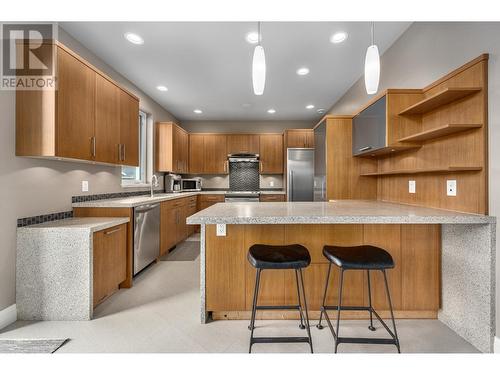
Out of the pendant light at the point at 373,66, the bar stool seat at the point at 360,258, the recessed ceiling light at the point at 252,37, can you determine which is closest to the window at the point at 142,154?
the recessed ceiling light at the point at 252,37

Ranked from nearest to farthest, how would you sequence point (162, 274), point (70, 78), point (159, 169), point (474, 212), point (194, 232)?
point (474, 212)
point (70, 78)
point (162, 274)
point (159, 169)
point (194, 232)

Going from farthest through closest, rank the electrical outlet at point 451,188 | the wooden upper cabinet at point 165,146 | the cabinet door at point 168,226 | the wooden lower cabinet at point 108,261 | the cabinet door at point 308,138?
the cabinet door at point 308,138
the wooden upper cabinet at point 165,146
the cabinet door at point 168,226
the wooden lower cabinet at point 108,261
the electrical outlet at point 451,188

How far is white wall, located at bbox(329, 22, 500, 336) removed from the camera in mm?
1557

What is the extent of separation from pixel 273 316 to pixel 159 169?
3.76m

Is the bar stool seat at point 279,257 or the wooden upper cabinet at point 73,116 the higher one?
the wooden upper cabinet at point 73,116

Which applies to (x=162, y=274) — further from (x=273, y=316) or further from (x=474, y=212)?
(x=474, y=212)

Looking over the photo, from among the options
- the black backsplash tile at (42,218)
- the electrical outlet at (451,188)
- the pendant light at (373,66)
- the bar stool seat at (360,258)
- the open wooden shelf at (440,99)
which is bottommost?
the bar stool seat at (360,258)

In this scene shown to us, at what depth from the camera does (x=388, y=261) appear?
1.53 meters

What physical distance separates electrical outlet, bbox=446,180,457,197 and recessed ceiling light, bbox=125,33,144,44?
3.36m

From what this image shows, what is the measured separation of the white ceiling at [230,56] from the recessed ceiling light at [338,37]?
6cm

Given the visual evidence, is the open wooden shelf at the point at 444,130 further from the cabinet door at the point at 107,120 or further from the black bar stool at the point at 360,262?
the cabinet door at the point at 107,120

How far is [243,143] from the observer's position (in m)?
5.88

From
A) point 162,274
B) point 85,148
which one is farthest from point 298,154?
point 85,148

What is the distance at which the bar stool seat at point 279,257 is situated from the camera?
1489 mm
